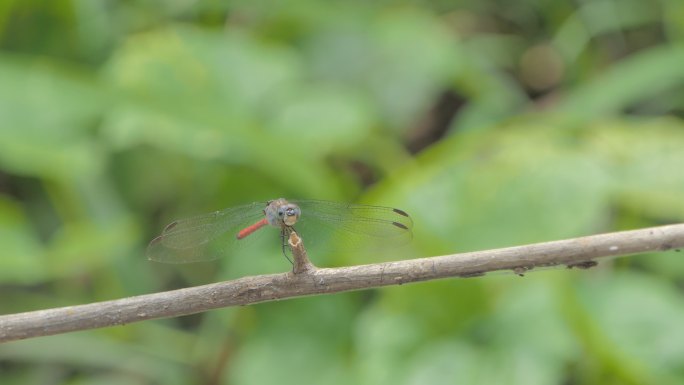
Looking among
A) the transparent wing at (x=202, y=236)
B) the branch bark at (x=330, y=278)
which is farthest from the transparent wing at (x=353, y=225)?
the branch bark at (x=330, y=278)

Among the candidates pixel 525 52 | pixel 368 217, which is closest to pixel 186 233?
pixel 368 217

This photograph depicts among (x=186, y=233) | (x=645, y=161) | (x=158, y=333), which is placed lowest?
(x=158, y=333)

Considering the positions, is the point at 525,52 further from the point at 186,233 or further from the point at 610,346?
the point at 186,233

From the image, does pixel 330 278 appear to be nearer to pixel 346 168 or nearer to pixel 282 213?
pixel 282 213

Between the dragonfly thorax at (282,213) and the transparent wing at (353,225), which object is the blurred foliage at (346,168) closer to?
the transparent wing at (353,225)

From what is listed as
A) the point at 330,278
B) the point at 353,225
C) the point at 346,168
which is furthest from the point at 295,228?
the point at 346,168

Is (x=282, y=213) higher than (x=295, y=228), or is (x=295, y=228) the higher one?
(x=282, y=213)

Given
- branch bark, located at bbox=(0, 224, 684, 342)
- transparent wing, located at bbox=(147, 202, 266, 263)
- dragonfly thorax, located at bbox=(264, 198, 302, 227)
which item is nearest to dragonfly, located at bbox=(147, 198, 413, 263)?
transparent wing, located at bbox=(147, 202, 266, 263)
